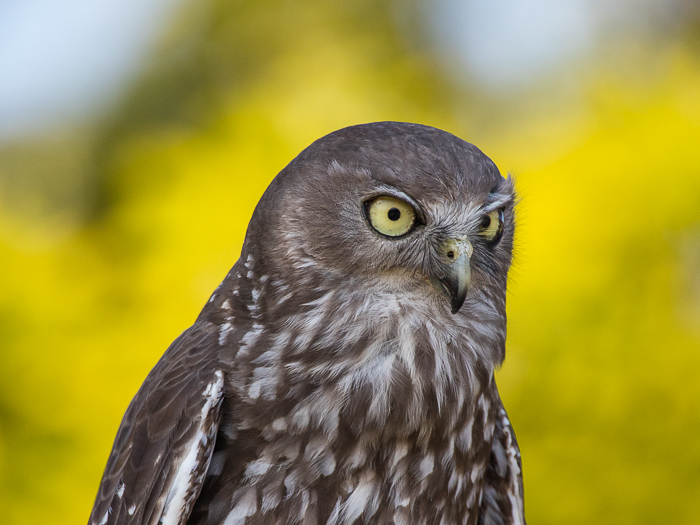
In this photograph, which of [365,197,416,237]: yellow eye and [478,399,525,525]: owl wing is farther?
[478,399,525,525]: owl wing

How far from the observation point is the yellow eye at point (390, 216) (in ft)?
6.96

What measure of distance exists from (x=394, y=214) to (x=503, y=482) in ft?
3.91

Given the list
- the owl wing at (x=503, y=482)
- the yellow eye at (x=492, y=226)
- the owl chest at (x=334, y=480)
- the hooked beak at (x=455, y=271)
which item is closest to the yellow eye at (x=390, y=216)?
the hooked beak at (x=455, y=271)

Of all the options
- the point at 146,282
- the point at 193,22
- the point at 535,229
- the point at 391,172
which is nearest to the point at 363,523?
the point at 391,172

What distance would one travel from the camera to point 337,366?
2.18 meters

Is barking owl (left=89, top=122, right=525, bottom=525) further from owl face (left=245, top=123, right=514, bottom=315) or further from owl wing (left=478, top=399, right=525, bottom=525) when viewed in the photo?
owl wing (left=478, top=399, right=525, bottom=525)

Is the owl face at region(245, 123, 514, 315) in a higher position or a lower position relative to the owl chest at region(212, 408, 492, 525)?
higher

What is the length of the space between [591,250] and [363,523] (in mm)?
4114

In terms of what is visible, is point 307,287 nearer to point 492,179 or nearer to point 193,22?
point 492,179

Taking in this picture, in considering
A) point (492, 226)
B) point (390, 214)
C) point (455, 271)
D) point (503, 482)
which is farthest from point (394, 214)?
point (503, 482)

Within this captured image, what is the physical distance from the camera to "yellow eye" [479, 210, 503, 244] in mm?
2258

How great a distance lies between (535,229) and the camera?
18.5 ft

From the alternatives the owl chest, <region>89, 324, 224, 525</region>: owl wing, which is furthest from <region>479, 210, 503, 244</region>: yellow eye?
<region>89, 324, 224, 525</region>: owl wing

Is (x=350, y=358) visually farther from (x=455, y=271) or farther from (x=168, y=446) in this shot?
(x=168, y=446)
